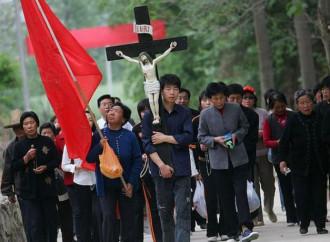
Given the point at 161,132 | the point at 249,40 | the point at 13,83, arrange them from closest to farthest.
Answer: the point at 161,132, the point at 13,83, the point at 249,40

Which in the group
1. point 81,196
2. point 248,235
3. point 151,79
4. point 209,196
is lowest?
point 248,235

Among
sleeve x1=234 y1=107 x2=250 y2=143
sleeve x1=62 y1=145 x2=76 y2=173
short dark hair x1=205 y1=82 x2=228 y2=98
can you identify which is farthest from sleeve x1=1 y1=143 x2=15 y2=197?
sleeve x1=234 y1=107 x2=250 y2=143

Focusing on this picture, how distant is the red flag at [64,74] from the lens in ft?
47.0

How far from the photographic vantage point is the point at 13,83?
32375 mm

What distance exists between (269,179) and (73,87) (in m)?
5.73

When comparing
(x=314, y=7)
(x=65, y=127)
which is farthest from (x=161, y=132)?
(x=314, y=7)

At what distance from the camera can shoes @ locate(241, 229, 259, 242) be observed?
49.1 ft

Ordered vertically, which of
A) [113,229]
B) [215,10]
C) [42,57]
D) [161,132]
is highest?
[215,10]

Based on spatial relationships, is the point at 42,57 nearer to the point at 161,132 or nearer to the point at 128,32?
the point at 161,132

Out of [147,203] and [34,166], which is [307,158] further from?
[34,166]

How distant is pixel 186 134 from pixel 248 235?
205 cm

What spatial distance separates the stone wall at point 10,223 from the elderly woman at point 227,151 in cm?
263

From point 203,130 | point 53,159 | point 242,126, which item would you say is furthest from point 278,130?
point 53,159

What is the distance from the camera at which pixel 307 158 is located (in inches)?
627
